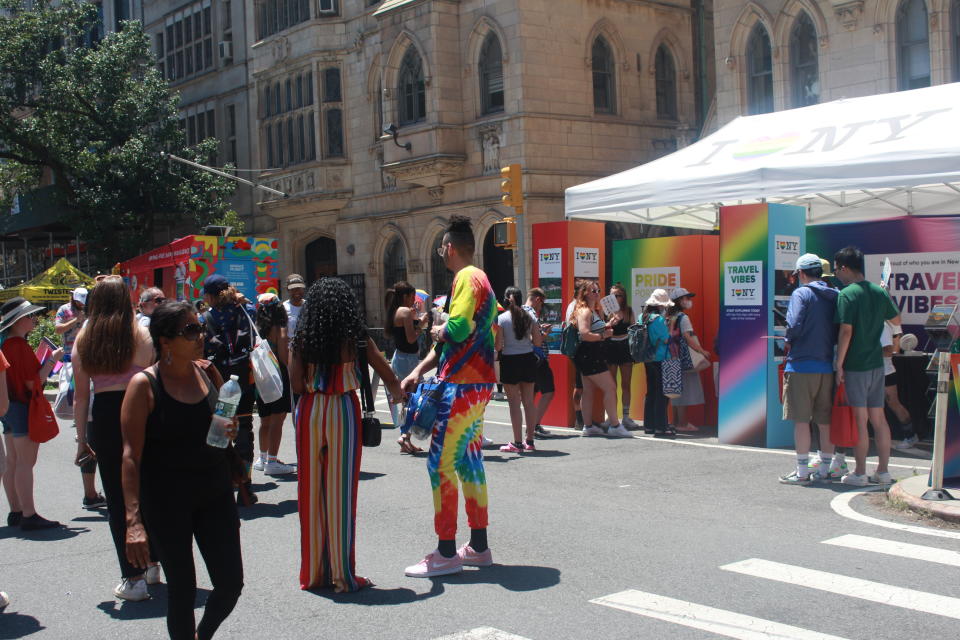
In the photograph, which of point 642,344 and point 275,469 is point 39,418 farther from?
point 642,344

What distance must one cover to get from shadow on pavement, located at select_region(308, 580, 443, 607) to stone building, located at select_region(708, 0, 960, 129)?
15.2 metres

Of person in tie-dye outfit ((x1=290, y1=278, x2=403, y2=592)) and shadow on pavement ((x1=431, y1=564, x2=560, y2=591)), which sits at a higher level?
person in tie-dye outfit ((x1=290, y1=278, x2=403, y2=592))

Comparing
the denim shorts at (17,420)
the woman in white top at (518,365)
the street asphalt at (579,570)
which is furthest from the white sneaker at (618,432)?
the denim shorts at (17,420)

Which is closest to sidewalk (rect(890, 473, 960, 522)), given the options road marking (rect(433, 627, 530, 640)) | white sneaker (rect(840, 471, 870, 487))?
white sneaker (rect(840, 471, 870, 487))

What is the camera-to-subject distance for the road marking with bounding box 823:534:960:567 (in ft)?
20.9

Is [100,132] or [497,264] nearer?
[497,264]

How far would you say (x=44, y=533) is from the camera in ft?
25.7

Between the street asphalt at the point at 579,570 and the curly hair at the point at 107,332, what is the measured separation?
1.40 m

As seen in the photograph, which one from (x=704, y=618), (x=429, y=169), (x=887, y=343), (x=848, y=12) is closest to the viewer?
(x=704, y=618)

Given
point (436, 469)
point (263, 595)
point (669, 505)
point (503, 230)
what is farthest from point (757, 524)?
point (503, 230)

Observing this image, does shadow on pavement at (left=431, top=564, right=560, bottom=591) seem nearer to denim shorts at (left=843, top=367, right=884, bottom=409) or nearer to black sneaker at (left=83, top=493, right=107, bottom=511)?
denim shorts at (left=843, top=367, right=884, bottom=409)

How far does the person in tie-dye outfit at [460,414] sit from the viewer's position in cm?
612

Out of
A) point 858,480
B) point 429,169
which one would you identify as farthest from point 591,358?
point 429,169

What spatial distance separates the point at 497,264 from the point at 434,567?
63.1 ft
